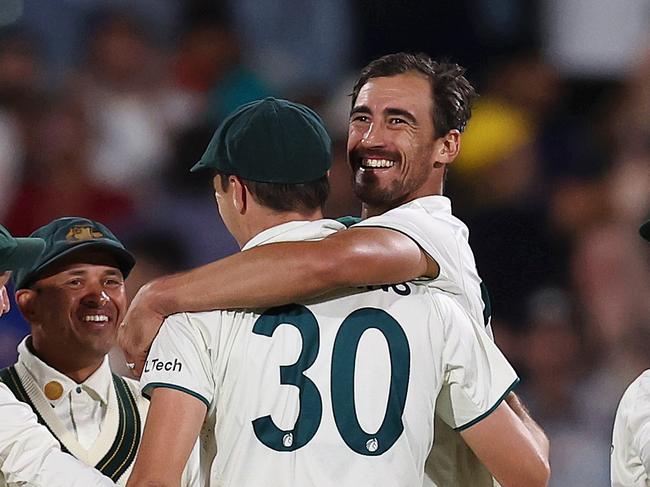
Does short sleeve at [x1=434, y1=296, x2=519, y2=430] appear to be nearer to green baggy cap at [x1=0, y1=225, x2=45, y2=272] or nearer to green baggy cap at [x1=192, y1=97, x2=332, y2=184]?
green baggy cap at [x1=192, y1=97, x2=332, y2=184]

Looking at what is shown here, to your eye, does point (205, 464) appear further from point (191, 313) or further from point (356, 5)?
point (356, 5)

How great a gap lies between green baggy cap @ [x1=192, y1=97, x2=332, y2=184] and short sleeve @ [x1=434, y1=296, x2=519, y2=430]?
0.37 m

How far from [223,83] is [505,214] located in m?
1.56

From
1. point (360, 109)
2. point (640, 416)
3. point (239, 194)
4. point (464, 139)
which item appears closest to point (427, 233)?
point (239, 194)

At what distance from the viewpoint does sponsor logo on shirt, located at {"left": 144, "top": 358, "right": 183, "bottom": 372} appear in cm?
192

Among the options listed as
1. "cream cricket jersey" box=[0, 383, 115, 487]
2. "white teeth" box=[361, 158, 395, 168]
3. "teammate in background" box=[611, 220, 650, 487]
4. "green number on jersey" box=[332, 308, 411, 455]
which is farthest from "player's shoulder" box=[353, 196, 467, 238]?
"cream cricket jersey" box=[0, 383, 115, 487]

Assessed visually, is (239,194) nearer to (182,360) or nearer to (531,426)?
(182,360)

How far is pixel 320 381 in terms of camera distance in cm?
197

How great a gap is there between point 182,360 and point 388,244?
443mm

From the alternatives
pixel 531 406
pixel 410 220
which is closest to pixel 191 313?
pixel 410 220

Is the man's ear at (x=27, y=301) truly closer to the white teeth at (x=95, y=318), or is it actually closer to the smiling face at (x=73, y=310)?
the smiling face at (x=73, y=310)

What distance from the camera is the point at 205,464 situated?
2047 mm

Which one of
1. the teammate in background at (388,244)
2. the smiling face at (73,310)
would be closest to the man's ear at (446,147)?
the teammate in background at (388,244)

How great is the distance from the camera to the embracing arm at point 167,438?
186 cm
